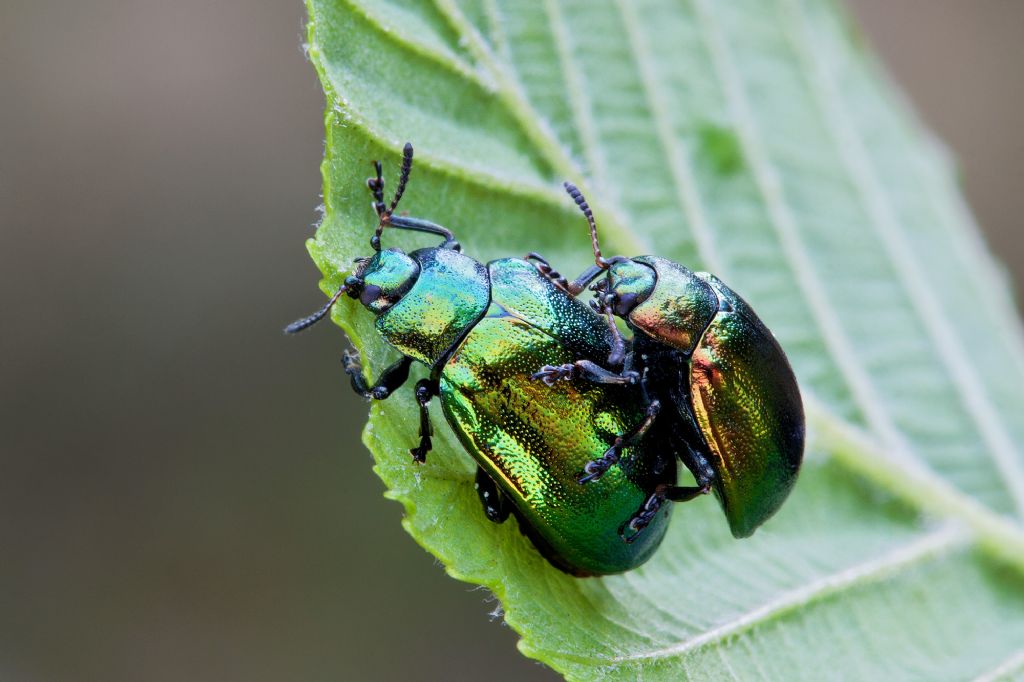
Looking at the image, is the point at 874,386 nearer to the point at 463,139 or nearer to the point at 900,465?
the point at 900,465

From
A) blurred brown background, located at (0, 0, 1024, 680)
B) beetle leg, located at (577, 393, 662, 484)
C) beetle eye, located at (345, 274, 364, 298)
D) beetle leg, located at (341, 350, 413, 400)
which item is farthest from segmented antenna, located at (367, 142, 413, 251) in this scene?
blurred brown background, located at (0, 0, 1024, 680)

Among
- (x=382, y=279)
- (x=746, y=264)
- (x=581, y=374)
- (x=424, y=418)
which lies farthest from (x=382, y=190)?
(x=746, y=264)

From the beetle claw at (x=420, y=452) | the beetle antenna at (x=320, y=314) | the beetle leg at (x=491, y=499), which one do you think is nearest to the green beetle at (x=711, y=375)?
the beetle leg at (x=491, y=499)

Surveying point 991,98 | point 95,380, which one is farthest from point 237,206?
point 991,98

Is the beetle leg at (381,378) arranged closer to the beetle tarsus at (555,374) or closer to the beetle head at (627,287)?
the beetle tarsus at (555,374)

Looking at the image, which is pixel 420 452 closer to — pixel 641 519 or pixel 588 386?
pixel 588 386

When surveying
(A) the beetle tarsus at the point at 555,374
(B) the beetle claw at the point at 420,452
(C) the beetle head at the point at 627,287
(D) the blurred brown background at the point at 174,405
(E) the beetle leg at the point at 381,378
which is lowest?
(D) the blurred brown background at the point at 174,405

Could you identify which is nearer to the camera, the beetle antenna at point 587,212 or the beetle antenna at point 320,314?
the beetle antenna at point 320,314

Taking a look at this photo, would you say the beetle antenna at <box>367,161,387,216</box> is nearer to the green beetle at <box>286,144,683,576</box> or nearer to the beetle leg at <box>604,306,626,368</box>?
the green beetle at <box>286,144,683,576</box>
